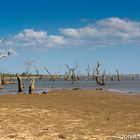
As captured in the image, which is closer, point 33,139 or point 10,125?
point 33,139

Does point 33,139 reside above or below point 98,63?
below

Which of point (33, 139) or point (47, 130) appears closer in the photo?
point (33, 139)

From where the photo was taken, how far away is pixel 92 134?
1355 cm

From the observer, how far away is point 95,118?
18594 millimetres

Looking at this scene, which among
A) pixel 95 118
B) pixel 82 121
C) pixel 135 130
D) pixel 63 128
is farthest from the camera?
pixel 95 118

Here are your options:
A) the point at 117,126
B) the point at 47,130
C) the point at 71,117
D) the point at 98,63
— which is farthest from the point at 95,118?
the point at 98,63

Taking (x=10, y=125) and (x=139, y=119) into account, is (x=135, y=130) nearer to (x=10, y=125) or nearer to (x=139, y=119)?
(x=139, y=119)

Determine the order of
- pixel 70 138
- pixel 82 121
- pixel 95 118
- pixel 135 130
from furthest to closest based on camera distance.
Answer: pixel 95 118
pixel 82 121
pixel 135 130
pixel 70 138

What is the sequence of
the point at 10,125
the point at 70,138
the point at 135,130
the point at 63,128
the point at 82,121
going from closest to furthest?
the point at 70,138
the point at 135,130
the point at 63,128
the point at 10,125
the point at 82,121

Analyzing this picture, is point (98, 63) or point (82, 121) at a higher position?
point (98, 63)

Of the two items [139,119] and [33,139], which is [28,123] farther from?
[139,119]

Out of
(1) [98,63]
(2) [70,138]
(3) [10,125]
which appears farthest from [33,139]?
(1) [98,63]

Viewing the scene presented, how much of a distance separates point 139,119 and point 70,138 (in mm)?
5963

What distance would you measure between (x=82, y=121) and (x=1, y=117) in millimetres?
4706
